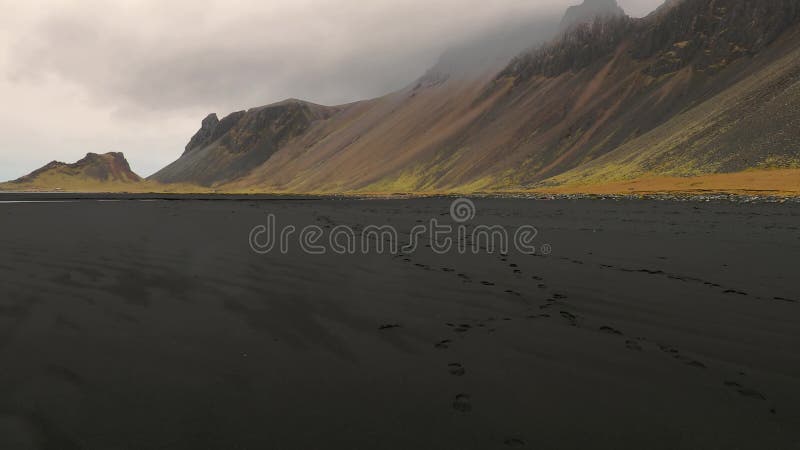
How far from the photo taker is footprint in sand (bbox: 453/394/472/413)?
17.9 feet

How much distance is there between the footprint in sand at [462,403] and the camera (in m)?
5.46

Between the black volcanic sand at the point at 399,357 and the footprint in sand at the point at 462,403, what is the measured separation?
1.3 inches

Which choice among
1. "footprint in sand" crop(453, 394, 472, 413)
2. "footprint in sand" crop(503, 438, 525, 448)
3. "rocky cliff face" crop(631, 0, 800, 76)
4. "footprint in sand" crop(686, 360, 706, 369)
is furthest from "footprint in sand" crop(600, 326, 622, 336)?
"rocky cliff face" crop(631, 0, 800, 76)

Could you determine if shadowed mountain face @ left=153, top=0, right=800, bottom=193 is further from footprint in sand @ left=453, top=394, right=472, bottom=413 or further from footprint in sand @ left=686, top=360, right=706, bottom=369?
footprint in sand @ left=453, top=394, right=472, bottom=413

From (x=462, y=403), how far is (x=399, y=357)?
1.75m

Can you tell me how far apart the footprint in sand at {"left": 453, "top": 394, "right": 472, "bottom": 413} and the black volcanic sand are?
3 cm

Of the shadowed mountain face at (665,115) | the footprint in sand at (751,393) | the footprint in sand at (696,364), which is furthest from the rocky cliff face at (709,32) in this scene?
the footprint in sand at (751,393)

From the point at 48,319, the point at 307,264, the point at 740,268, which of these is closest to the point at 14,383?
the point at 48,319

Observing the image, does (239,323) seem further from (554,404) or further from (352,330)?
(554,404)

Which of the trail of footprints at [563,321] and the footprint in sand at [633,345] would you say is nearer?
the trail of footprints at [563,321]

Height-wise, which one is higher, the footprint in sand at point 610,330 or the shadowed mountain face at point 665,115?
the shadowed mountain face at point 665,115

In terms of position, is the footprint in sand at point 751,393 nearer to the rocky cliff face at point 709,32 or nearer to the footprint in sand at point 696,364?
the footprint in sand at point 696,364

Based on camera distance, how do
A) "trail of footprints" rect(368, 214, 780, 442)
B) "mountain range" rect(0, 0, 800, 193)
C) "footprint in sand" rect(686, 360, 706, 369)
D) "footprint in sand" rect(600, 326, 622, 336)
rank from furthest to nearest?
"mountain range" rect(0, 0, 800, 193) < "footprint in sand" rect(600, 326, 622, 336) < "footprint in sand" rect(686, 360, 706, 369) < "trail of footprints" rect(368, 214, 780, 442)

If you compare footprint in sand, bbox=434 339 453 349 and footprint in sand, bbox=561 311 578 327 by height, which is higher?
footprint in sand, bbox=434 339 453 349
